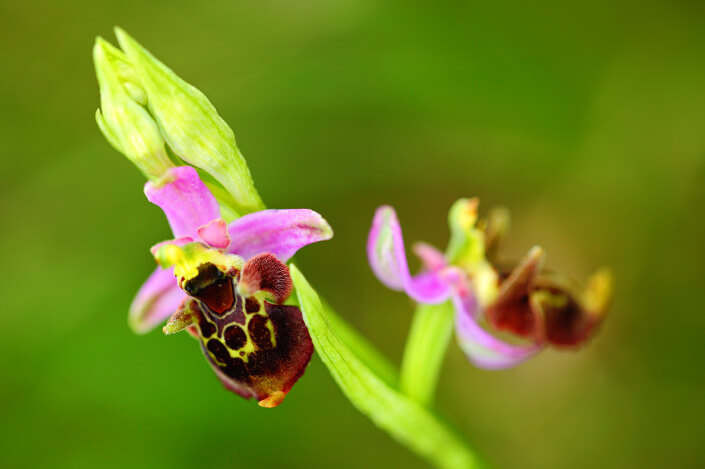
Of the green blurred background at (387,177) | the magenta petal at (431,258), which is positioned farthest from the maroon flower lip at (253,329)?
the green blurred background at (387,177)

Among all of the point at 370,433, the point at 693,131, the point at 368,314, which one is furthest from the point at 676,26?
the point at 370,433

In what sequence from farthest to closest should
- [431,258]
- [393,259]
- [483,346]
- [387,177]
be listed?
1. [387,177]
2. [431,258]
3. [483,346]
4. [393,259]

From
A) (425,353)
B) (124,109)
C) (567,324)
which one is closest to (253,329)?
(124,109)

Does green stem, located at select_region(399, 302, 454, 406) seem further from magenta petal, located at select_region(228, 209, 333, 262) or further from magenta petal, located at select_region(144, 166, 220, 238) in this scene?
magenta petal, located at select_region(144, 166, 220, 238)

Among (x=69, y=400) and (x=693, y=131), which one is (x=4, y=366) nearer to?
(x=69, y=400)

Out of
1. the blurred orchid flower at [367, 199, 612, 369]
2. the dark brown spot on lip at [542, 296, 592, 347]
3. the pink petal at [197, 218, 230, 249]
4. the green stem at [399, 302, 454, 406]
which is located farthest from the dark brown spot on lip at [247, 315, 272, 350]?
the dark brown spot on lip at [542, 296, 592, 347]

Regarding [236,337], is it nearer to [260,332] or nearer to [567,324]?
[260,332]

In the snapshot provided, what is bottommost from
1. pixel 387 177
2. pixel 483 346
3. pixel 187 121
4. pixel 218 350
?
pixel 387 177
